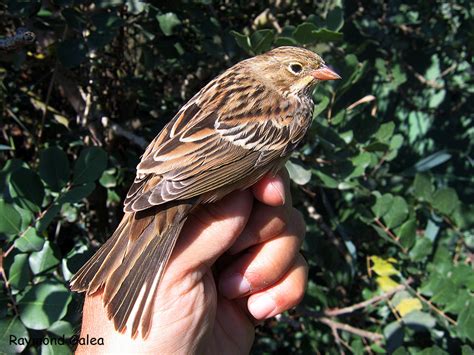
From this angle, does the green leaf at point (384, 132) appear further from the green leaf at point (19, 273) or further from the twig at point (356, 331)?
the green leaf at point (19, 273)

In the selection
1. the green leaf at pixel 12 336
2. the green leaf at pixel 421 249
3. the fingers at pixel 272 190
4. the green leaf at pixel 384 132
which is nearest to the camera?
the green leaf at pixel 12 336

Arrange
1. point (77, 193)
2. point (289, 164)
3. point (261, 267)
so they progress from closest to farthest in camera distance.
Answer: point (77, 193)
point (261, 267)
point (289, 164)

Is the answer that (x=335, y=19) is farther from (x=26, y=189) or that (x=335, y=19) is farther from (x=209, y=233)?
(x=26, y=189)

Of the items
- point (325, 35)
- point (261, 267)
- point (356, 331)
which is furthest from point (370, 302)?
point (325, 35)

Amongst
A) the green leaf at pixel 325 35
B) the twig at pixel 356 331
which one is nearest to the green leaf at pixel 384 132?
the green leaf at pixel 325 35

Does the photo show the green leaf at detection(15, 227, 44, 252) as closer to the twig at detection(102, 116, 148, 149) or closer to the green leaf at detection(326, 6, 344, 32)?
the twig at detection(102, 116, 148, 149)

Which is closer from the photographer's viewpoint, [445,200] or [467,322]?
[467,322]

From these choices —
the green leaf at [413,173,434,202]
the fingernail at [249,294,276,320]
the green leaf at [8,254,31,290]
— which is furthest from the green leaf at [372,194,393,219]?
the green leaf at [8,254,31,290]
